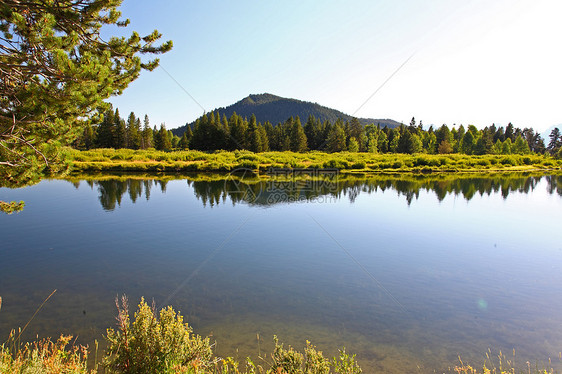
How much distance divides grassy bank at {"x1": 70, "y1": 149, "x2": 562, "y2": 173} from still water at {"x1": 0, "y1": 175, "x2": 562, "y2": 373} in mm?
32476

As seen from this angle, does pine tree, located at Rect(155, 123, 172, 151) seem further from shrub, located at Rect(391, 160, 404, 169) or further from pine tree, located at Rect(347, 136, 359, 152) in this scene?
shrub, located at Rect(391, 160, 404, 169)

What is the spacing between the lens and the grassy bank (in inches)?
2066

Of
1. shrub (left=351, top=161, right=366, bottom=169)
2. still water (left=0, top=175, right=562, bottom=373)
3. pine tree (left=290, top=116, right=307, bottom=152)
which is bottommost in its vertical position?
still water (left=0, top=175, right=562, bottom=373)

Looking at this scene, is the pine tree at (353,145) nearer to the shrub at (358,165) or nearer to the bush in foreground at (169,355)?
the shrub at (358,165)

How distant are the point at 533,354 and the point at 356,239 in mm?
8302

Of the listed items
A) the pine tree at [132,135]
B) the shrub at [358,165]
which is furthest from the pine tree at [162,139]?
the shrub at [358,165]

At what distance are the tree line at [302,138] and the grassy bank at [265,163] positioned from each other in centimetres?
1671

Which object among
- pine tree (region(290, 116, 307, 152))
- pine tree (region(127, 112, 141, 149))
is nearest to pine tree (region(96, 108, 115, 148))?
pine tree (region(127, 112, 141, 149))

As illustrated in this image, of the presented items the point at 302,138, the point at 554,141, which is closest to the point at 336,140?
the point at 302,138

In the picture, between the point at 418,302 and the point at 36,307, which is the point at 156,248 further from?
the point at 418,302

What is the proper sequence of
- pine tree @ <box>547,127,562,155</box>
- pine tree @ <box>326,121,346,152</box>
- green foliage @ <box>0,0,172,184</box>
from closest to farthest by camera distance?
green foliage @ <box>0,0,172,184</box> < pine tree @ <box>326,121,346,152</box> < pine tree @ <box>547,127,562,155</box>

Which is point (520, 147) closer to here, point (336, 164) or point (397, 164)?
point (397, 164)

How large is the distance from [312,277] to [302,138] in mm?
74727

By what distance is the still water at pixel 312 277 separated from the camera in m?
6.69
